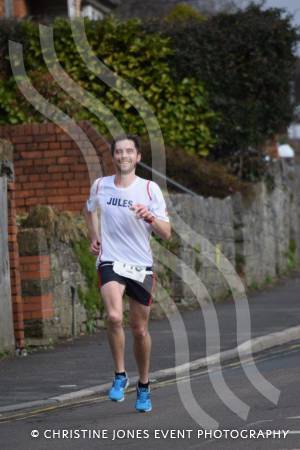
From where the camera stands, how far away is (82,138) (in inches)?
671

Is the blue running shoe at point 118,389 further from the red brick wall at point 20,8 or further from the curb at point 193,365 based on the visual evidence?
the red brick wall at point 20,8

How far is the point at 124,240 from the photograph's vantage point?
8883mm

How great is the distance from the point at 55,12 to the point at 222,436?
24.0 metres

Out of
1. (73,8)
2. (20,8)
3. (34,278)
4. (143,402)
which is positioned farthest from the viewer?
(73,8)

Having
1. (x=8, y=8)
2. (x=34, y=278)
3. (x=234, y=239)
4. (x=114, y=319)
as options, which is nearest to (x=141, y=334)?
(x=114, y=319)

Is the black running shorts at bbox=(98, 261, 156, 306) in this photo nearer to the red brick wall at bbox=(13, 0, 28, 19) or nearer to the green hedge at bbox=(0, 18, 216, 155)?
the green hedge at bbox=(0, 18, 216, 155)

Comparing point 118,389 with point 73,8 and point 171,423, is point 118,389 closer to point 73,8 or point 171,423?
point 171,423

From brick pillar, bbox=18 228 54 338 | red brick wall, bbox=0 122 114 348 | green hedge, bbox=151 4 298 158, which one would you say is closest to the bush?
green hedge, bbox=151 4 298 158

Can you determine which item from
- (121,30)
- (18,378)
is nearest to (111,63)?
(121,30)

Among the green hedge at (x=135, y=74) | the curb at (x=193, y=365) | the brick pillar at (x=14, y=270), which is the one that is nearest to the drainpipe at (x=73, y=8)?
the green hedge at (x=135, y=74)

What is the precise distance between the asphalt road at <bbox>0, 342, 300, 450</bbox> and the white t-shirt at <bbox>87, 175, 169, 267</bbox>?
114cm

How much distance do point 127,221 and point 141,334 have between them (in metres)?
0.86

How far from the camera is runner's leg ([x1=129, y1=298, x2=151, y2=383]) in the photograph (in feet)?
29.7

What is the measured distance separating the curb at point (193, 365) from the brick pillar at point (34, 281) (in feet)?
7.52
